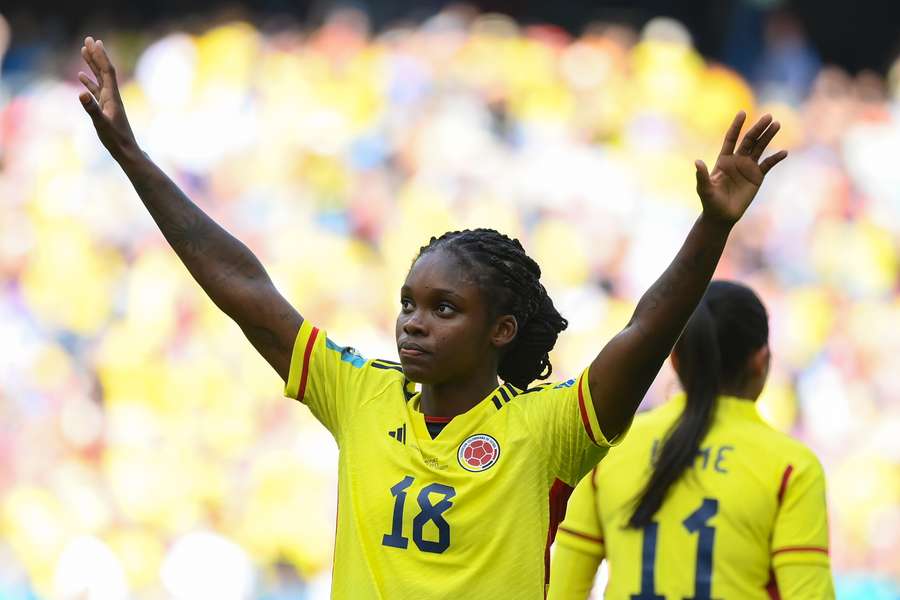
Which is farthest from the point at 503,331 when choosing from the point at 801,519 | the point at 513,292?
the point at 801,519

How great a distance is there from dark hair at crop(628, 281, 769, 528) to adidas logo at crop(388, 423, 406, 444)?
110 cm

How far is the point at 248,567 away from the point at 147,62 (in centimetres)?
448

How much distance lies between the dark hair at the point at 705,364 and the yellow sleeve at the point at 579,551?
190 millimetres

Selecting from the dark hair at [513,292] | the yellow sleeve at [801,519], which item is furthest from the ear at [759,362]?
the dark hair at [513,292]

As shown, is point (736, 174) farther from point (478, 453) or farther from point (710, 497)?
point (710, 497)

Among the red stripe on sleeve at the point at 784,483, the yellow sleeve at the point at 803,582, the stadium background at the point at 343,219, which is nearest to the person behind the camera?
the yellow sleeve at the point at 803,582

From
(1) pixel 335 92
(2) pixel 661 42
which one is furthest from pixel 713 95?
(1) pixel 335 92

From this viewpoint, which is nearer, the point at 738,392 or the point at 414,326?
the point at 414,326

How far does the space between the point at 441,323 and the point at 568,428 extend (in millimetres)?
332

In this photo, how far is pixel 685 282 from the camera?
279 centimetres

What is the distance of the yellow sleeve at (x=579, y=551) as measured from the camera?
4023mm

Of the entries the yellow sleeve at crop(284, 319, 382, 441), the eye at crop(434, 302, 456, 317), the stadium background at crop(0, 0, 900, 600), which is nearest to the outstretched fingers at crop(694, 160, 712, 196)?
the eye at crop(434, 302, 456, 317)

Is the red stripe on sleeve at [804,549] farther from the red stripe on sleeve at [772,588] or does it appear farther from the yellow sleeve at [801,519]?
the red stripe on sleeve at [772,588]

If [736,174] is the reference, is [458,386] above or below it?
below
